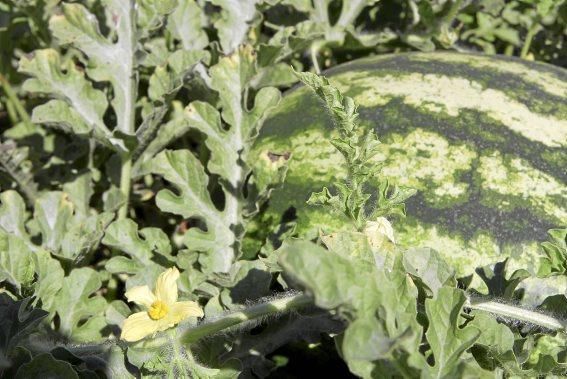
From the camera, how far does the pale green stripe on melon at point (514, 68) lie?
2.35 m

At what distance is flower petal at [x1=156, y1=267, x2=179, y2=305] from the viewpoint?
1.66 meters

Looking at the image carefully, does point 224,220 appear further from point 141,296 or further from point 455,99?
point 455,99

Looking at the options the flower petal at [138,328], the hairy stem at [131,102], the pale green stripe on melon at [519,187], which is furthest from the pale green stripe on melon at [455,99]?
the flower petal at [138,328]

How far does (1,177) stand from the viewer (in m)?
2.63

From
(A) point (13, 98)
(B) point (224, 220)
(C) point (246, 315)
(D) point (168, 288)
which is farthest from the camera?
(A) point (13, 98)

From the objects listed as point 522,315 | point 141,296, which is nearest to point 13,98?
point 141,296

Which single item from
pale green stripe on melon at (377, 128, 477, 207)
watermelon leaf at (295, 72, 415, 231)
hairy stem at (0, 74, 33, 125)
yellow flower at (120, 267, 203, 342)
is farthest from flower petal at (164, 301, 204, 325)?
hairy stem at (0, 74, 33, 125)

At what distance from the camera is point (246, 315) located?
1.52 metres

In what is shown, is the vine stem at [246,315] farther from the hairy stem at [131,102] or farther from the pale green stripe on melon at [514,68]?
the pale green stripe on melon at [514,68]

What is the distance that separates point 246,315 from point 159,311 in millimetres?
197

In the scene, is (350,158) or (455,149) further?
(455,149)

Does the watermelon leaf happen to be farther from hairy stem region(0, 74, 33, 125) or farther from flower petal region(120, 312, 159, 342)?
hairy stem region(0, 74, 33, 125)

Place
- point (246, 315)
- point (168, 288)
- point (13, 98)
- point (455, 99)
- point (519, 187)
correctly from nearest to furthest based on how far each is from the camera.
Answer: point (246, 315), point (168, 288), point (519, 187), point (455, 99), point (13, 98)

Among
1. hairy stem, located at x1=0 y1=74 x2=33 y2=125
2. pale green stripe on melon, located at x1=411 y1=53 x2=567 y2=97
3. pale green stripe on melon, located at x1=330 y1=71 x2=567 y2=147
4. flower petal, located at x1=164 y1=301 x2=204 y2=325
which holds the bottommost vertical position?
hairy stem, located at x1=0 y1=74 x2=33 y2=125
